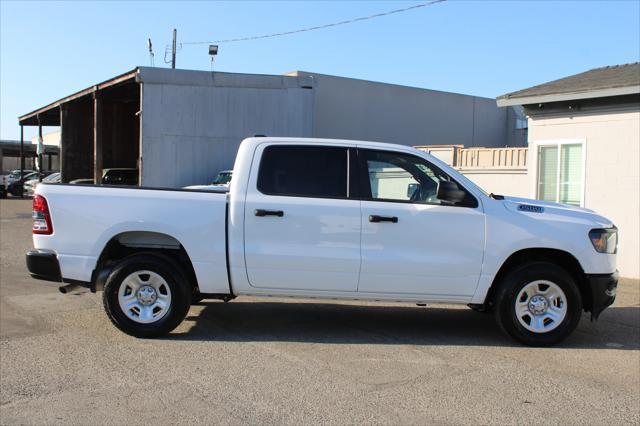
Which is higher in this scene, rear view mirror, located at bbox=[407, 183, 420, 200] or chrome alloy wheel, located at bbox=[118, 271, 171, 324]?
rear view mirror, located at bbox=[407, 183, 420, 200]

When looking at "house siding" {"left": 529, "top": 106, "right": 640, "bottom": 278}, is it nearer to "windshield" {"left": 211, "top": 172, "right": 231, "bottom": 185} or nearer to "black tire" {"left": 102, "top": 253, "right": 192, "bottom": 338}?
"black tire" {"left": 102, "top": 253, "right": 192, "bottom": 338}

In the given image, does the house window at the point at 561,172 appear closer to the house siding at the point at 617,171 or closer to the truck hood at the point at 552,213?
the house siding at the point at 617,171

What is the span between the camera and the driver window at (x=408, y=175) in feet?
20.4

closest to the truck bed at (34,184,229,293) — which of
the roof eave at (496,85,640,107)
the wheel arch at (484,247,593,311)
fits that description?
the wheel arch at (484,247,593,311)

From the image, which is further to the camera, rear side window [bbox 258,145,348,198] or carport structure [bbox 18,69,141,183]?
carport structure [bbox 18,69,141,183]

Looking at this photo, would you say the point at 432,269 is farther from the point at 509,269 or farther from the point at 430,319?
the point at 430,319

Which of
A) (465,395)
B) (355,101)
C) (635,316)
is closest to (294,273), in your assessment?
(465,395)

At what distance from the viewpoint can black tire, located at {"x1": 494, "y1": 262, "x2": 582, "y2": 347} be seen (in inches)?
240

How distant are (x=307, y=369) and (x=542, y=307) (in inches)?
102

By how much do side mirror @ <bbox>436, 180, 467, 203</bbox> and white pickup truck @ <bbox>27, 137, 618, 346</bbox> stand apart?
0.01 meters

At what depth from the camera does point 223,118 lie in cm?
2216

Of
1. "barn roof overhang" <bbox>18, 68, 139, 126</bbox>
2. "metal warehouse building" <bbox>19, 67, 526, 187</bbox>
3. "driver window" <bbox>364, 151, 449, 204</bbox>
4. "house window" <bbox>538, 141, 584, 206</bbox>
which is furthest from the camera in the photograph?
"barn roof overhang" <bbox>18, 68, 139, 126</bbox>

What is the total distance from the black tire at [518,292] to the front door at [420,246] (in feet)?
1.14

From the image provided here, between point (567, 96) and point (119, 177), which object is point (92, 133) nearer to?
point (119, 177)
